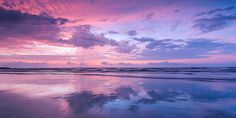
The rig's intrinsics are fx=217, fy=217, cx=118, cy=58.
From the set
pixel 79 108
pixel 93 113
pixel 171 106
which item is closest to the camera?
pixel 93 113

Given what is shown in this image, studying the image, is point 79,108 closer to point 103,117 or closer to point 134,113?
point 103,117

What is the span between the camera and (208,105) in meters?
10.5

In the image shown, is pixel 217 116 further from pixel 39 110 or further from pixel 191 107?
pixel 39 110

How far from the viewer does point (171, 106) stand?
10266mm

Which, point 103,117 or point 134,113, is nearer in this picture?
point 103,117

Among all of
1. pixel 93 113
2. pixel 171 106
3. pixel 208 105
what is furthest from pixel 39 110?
pixel 208 105

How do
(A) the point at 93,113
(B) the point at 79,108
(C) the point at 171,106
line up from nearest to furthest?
1. (A) the point at 93,113
2. (B) the point at 79,108
3. (C) the point at 171,106

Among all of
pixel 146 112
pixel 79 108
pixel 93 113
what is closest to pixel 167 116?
pixel 146 112

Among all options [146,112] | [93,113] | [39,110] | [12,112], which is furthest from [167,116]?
[12,112]

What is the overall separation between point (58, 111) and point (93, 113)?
4.81ft

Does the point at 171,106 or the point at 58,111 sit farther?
the point at 171,106

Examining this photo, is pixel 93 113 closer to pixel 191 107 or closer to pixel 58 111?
pixel 58 111

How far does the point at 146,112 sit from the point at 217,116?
107 inches

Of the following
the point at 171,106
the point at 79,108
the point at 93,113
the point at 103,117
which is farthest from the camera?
the point at 171,106
